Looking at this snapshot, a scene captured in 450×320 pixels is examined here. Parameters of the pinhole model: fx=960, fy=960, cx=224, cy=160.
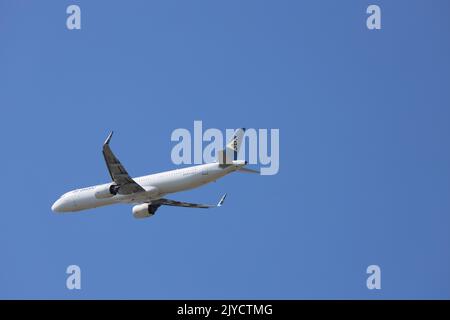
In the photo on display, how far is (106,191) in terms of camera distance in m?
78.4

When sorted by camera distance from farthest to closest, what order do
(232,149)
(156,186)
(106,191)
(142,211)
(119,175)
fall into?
(142,211) → (106,191) → (156,186) → (119,175) → (232,149)

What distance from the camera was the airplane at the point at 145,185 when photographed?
74.1 meters

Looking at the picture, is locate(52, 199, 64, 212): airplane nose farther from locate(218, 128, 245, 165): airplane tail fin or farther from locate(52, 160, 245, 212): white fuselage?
locate(218, 128, 245, 165): airplane tail fin

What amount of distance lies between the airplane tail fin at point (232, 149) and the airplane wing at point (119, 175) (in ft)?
26.2

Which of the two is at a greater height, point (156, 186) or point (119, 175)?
point (119, 175)

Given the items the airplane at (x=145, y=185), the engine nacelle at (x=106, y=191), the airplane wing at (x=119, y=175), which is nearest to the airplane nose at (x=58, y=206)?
the airplane at (x=145, y=185)

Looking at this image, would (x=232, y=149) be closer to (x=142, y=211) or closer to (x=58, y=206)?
(x=142, y=211)

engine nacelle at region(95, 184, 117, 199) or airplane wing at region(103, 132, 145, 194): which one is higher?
airplane wing at region(103, 132, 145, 194)

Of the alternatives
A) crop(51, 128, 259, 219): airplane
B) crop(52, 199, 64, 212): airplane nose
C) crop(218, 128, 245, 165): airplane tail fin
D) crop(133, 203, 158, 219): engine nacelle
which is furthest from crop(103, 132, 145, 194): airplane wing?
crop(218, 128, 245, 165): airplane tail fin

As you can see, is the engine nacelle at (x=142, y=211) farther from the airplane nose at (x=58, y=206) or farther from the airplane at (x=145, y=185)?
the airplane nose at (x=58, y=206)

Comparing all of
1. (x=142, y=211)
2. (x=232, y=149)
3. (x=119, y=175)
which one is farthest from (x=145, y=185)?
(x=232, y=149)

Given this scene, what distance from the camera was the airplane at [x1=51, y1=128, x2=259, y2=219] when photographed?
74062mm

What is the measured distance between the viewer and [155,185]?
77.8m

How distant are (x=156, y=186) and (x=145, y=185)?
1173mm
